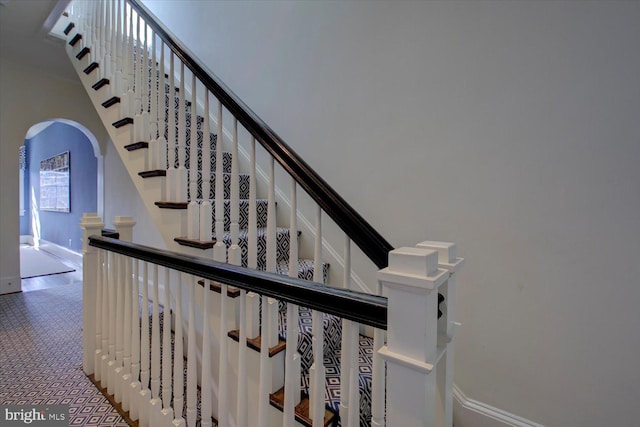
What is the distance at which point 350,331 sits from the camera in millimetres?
742

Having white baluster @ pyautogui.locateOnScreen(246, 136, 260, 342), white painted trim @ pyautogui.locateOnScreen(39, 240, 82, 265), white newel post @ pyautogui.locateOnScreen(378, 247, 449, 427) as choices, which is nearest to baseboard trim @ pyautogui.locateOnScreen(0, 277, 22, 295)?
white painted trim @ pyautogui.locateOnScreen(39, 240, 82, 265)

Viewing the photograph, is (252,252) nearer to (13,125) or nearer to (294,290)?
(294,290)

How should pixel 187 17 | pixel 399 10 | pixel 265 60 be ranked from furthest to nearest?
pixel 187 17
pixel 265 60
pixel 399 10

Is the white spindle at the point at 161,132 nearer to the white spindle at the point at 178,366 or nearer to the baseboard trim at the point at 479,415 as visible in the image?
the white spindle at the point at 178,366

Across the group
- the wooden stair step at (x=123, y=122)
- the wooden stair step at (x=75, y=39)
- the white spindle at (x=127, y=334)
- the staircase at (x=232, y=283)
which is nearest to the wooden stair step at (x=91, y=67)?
the staircase at (x=232, y=283)

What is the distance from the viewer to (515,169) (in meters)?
1.28

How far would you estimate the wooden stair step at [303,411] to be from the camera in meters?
0.99

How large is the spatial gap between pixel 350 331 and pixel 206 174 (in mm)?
1036

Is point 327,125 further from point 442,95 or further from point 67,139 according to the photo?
Answer: point 67,139

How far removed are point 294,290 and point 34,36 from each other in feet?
12.0

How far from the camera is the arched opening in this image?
4672 millimetres

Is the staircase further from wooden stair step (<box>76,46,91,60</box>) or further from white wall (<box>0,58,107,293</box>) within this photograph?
white wall (<box>0,58,107,293</box>)

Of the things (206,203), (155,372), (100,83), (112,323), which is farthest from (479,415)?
(100,83)

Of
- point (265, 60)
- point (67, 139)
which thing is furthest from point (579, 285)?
point (67, 139)
